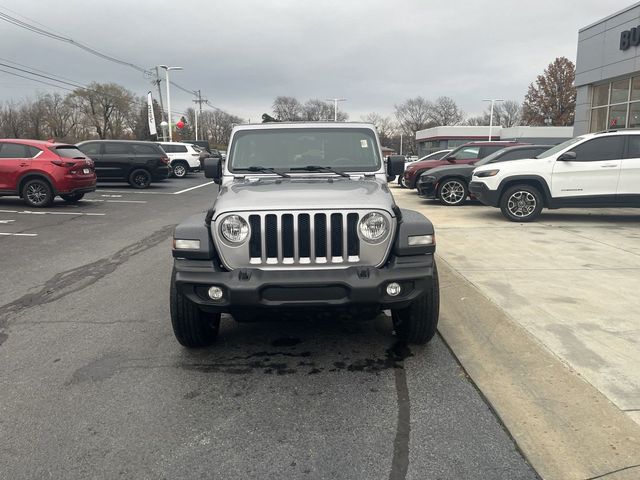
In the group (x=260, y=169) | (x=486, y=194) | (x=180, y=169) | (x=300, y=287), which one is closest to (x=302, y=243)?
(x=300, y=287)

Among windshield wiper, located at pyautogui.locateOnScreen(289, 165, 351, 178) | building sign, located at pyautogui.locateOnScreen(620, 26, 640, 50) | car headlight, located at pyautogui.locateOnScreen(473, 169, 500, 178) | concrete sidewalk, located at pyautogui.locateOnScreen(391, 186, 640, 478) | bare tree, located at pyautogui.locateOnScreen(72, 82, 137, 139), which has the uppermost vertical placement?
bare tree, located at pyautogui.locateOnScreen(72, 82, 137, 139)

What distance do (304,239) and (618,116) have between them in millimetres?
→ 18814

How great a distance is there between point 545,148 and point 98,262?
1012 cm

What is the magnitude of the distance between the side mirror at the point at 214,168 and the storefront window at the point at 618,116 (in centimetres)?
1757

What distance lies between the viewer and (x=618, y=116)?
59.4 feet

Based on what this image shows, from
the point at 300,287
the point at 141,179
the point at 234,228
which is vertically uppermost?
the point at 234,228

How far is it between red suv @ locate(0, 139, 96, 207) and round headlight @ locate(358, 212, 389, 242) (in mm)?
11675

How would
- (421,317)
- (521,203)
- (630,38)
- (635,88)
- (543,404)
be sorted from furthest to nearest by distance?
(635,88) → (630,38) → (521,203) → (421,317) → (543,404)

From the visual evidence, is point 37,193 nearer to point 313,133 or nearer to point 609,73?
point 313,133

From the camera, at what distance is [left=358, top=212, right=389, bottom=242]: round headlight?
3.50 metres

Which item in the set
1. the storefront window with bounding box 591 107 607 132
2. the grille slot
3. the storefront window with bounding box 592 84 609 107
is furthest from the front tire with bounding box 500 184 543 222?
the storefront window with bounding box 592 84 609 107

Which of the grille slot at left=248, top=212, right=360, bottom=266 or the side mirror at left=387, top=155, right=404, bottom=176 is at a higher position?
the side mirror at left=387, top=155, right=404, bottom=176

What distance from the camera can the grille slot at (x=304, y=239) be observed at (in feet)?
11.3

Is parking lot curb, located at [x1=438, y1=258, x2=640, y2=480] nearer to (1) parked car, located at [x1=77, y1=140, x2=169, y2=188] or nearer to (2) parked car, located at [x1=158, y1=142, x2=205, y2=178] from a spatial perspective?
(1) parked car, located at [x1=77, y1=140, x2=169, y2=188]
